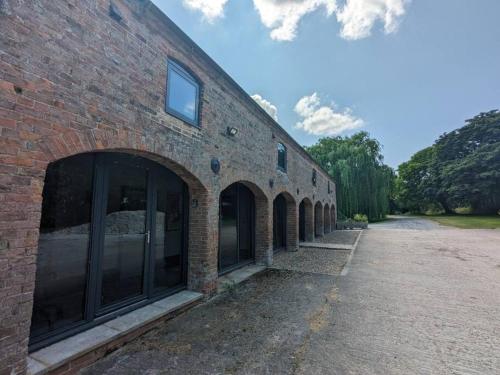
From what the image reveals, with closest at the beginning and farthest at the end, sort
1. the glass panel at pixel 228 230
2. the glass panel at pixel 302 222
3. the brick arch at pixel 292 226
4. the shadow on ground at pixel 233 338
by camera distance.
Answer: the shadow on ground at pixel 233 338 < the glass panel at pixel 228 230 < the brick arch at pixel 292 226 < the glass panel at pixel 302 222

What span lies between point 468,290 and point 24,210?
7.55 metres

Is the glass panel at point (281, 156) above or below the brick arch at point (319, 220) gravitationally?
above

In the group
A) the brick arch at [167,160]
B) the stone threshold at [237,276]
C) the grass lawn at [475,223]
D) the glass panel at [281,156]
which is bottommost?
the stone threshold at [237,276]

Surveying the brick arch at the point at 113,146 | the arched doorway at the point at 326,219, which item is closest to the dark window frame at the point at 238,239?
the brick arch at the point at 113,146

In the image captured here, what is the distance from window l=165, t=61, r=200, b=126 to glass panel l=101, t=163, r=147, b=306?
1.17m

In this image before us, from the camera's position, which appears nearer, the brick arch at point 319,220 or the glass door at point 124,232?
the glass door at point 124,232

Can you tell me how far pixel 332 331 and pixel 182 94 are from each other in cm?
437

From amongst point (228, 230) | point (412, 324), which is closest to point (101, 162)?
point (228, 230)

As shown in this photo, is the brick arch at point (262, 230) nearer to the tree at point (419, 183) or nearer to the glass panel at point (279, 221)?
the glass panel at point (279, 221)

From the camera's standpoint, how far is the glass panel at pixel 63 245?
2766 millimetres

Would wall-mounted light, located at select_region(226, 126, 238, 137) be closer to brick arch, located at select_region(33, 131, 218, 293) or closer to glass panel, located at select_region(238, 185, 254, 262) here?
brick arch, located at select_region(33, 131, 218, 293)

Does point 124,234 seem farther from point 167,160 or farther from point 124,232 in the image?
point 167,160

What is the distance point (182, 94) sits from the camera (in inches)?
171

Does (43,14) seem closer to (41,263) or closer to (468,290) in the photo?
(41,263)
